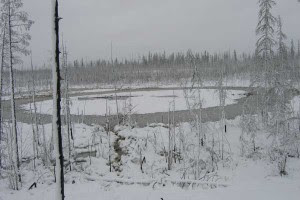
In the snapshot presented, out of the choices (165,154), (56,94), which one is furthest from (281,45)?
(56,94)

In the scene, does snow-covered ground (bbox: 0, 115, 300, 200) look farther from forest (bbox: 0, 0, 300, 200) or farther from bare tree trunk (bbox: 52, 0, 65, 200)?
bare tree trunk (bbox: 52, 0, 65, 200)

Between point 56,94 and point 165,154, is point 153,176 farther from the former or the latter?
point 56,94

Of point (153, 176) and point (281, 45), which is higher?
point (281, 45)

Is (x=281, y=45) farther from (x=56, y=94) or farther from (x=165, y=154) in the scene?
(x=56, y=94)

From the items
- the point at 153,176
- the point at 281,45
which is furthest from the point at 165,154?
the point at 281,45

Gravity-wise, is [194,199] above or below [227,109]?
below

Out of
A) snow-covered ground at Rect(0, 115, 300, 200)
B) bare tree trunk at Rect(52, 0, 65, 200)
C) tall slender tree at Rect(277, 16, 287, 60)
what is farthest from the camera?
tall slender tree at Rect(277, 16, 287, 60)

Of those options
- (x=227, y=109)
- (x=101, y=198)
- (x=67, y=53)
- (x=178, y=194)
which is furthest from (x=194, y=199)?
(x=227, y=109)

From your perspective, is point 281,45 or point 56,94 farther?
point 281,45

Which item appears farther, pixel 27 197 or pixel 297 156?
pixel 297 156

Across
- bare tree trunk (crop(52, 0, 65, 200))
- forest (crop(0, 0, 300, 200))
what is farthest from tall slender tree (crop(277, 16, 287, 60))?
bare tree trunk (crop(52, 0, 65, 200))

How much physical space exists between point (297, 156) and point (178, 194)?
11.8 metres

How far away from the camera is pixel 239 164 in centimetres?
2173

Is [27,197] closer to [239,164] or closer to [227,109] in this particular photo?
[239,164]
